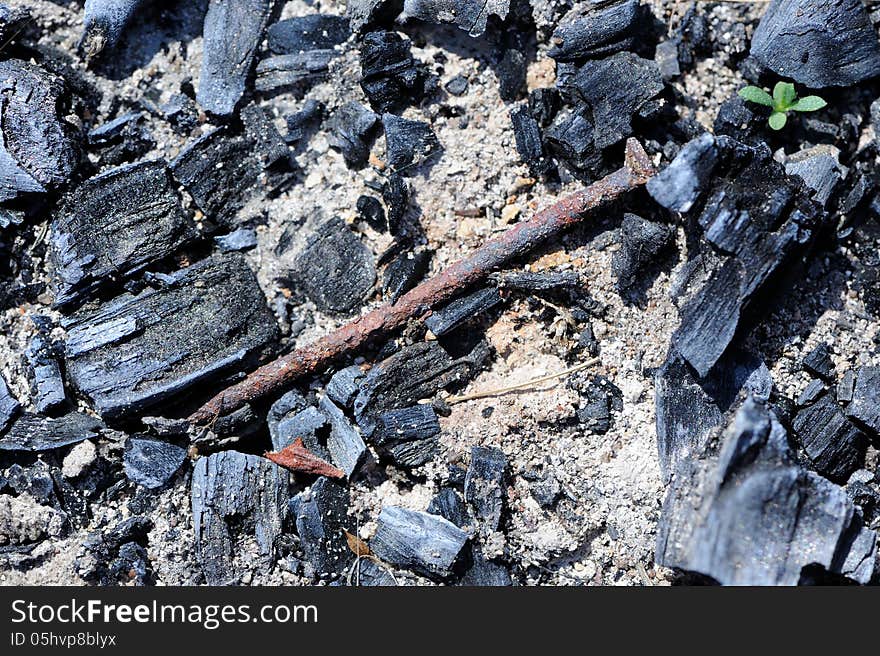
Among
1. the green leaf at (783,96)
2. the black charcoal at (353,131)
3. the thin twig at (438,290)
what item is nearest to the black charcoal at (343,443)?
the thin twig at (438,290)

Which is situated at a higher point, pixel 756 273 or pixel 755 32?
pixel 755 32

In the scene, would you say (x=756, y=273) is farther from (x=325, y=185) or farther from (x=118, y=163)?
(x=118, y=163)

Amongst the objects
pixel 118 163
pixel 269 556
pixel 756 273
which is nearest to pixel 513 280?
pixel 756 273

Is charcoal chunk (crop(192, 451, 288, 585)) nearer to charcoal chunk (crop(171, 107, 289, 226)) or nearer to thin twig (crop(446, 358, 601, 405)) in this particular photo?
thin twig (crop(446, 358, 601, 405))

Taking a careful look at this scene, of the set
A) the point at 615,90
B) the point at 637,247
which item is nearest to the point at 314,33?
the point at 615,90

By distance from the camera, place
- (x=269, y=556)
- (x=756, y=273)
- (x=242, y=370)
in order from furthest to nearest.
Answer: (x=242, y=370) → (x=269, y=556) → (x=756, y=273)

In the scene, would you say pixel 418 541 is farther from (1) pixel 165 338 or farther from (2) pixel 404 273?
(1) pixel 165 338
